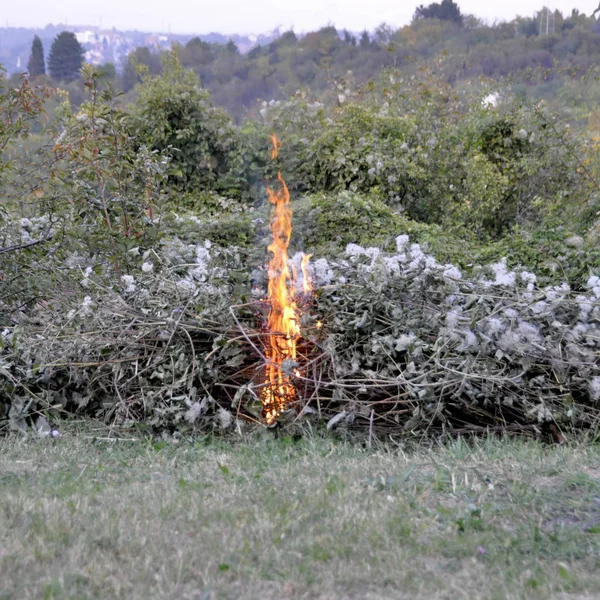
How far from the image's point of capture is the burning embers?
4.96 m

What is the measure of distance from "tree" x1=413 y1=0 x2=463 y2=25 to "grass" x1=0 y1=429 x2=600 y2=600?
2070 centimetres

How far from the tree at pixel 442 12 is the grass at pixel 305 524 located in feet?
67.9

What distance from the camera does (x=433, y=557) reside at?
10.1ft

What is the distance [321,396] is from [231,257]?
63.1 inches

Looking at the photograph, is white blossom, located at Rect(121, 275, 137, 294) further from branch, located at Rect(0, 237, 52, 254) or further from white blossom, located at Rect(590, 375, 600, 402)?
white blossom, located at Rect(590, 375, 600, 402)

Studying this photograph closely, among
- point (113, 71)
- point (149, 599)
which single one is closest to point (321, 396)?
point (149, 599)

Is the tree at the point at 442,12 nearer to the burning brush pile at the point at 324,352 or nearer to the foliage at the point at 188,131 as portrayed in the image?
the foliage at the point at 188,131

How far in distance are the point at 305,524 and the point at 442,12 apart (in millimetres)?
22432

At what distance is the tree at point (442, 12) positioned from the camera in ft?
75.3

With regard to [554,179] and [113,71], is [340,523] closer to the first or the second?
[554,179]

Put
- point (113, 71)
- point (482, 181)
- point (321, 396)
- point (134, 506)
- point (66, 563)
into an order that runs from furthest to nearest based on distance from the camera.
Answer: point (113, 71)
point (482, 181)
point (321, 396)
point (134, 506)
point (66, 563)

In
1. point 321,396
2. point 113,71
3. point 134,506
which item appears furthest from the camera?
point 113,71

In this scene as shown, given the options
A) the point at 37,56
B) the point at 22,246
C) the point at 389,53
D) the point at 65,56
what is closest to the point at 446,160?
the point at 22,246

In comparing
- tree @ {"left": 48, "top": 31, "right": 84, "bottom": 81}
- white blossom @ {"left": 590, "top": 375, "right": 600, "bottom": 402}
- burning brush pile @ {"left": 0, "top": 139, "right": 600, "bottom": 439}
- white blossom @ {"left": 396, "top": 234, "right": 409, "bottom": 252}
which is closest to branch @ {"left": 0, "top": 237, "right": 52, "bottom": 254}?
burning brush pile @ {"left": 0, "top": 139, "right": 600, "bottom": 439}
